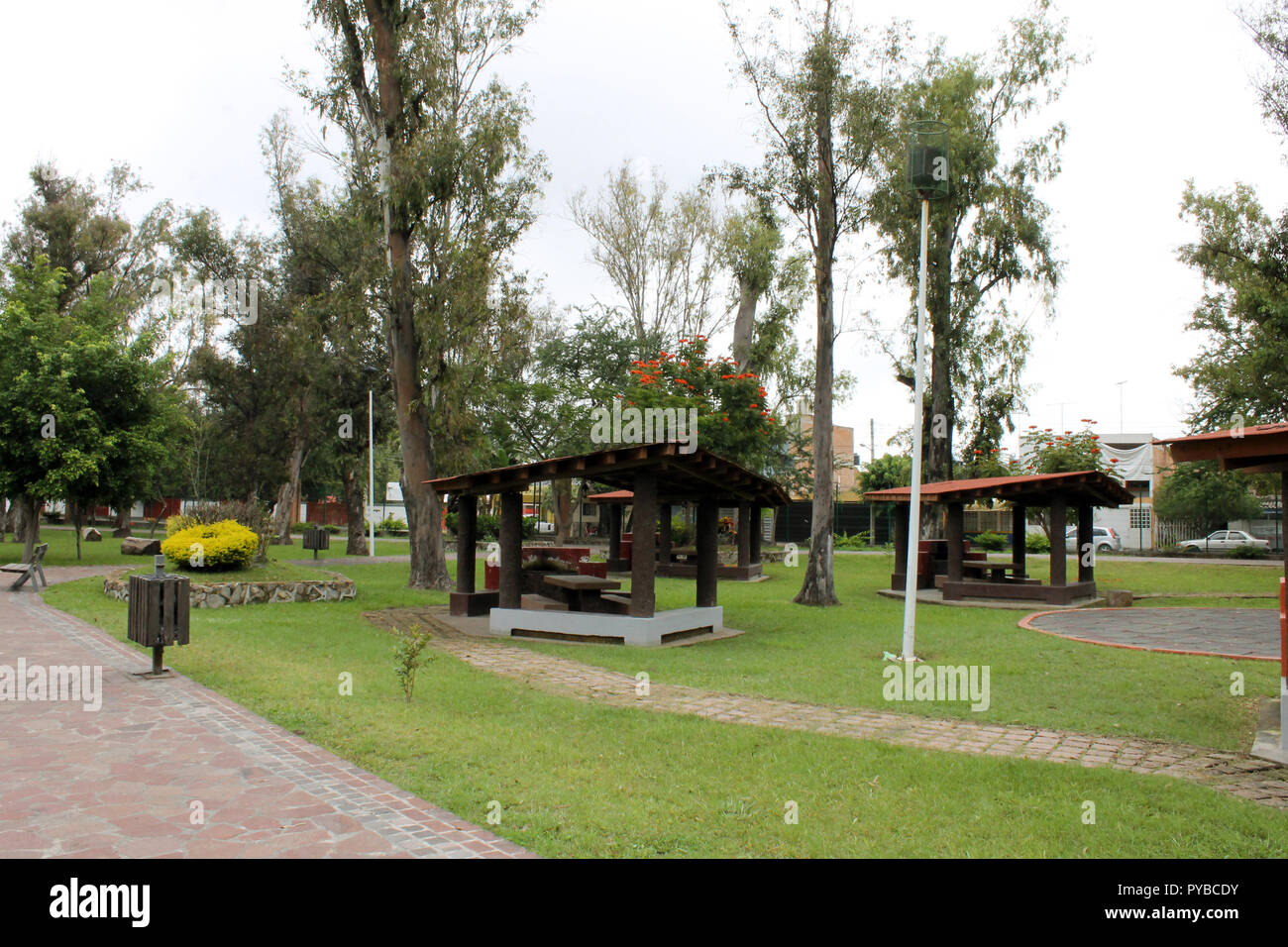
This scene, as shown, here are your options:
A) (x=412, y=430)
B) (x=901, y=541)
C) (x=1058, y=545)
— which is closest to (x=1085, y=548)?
(x=1058, y=545)

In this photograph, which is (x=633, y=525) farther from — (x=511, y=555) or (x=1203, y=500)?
(x=1203, y=500)

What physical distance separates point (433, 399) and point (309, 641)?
9637mm

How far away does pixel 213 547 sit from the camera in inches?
691

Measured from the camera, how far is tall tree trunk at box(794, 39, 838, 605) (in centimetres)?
1784

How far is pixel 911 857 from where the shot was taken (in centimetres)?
451

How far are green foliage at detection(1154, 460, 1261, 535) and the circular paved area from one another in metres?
29.0

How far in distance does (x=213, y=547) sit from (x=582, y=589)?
8.38 m

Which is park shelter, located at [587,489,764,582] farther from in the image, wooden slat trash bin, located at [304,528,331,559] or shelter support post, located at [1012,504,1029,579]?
wooden slat trash bin, located at [304,528,331,559]

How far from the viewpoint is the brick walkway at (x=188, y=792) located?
181 inches

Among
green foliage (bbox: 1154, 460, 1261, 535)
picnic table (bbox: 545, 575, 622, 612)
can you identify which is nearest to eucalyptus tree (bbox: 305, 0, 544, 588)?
picnic table (bbox: 545, 575, 622, 612)

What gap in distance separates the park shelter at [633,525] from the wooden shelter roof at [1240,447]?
19.7ft
